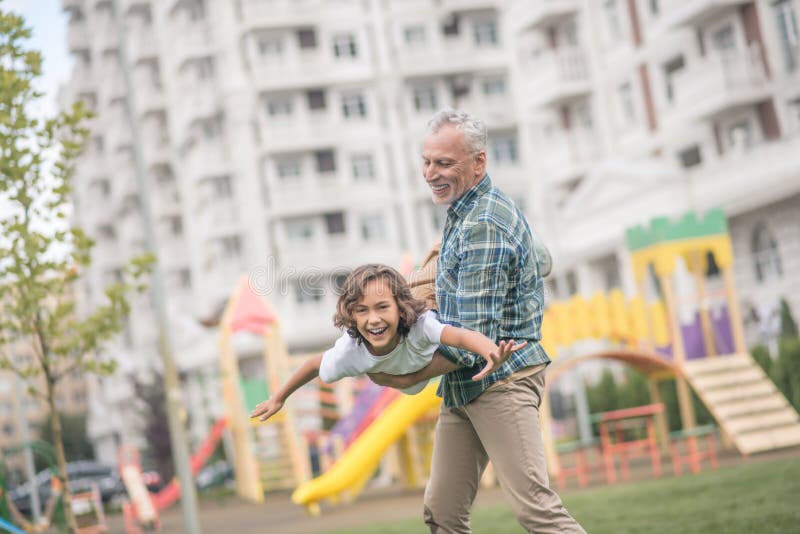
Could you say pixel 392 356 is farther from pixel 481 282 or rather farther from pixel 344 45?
pixel 344 45

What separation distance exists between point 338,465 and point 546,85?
24.2m

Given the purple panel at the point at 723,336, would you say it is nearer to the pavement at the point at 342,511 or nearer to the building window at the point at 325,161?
the pavement at the point at 342,511

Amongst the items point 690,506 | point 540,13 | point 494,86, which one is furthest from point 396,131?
point 690,506

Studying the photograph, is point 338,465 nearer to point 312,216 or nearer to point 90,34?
point 312,216

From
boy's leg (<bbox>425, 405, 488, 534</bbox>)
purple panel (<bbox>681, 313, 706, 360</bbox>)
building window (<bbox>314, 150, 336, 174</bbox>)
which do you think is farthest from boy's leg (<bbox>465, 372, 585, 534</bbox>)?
building window (<bbox>314, 150, 336, 174</bbox>)

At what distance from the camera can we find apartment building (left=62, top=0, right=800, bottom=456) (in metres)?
30.0

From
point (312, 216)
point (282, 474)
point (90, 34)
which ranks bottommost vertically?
point (282, 474)

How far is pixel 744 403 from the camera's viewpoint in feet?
56.5

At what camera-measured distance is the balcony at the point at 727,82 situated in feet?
98.3

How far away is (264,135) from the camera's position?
48.3m

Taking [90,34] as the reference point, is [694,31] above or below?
below

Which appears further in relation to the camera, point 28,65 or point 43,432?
point 43,432

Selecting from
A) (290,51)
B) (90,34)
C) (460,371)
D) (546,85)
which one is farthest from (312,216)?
(460,371)

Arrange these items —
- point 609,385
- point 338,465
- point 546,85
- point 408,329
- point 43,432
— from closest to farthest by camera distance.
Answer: point 408,329 → point 338,465 → point 609,385 → point 546,85 → point 43,432
